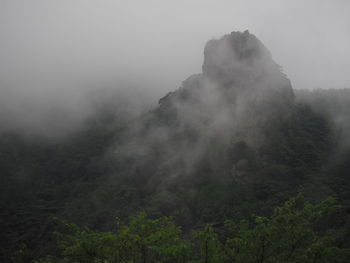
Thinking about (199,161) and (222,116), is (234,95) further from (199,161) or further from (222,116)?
(199,161)

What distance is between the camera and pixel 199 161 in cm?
10981

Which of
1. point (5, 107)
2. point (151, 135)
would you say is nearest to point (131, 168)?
point (151, 135)

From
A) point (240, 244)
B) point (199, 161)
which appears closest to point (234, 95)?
point (199, 161)

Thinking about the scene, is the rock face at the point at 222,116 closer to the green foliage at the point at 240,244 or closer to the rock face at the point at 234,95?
the rock face at the point at 234,95

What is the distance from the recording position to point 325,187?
78062mm

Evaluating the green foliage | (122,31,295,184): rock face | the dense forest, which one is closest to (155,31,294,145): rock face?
(122,31,295,184): rock face

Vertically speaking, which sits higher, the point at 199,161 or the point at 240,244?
the point at 199,161

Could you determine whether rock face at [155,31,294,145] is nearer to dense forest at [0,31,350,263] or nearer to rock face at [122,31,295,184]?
rock face at [122,31,295,184]

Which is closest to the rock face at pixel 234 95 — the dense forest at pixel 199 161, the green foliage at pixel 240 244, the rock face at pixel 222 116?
the rock face at pixel 222 116

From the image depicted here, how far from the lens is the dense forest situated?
85938 millimetres

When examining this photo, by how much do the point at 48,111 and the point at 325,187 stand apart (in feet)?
523

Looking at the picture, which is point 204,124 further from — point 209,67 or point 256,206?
point 256,206

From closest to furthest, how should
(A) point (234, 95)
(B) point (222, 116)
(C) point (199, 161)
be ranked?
(C) point (199, 161), (B) point (222, 116), (A) point (234, 95)

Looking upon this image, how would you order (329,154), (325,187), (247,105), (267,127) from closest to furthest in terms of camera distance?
(325,187)
(329,154)
(267,127)
(247,105)
